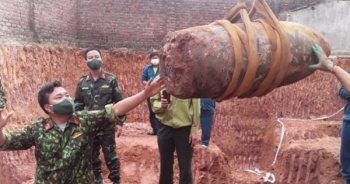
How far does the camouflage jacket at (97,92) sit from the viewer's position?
155 inches

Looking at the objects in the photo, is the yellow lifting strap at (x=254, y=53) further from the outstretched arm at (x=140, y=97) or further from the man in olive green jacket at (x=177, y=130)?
the man in olive green jacket at (x=177, y=130)

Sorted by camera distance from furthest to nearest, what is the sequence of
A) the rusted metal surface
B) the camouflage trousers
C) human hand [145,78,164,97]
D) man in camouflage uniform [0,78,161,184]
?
the camouflage trousers, man in camouflage uniform [0,78,161,184], human hand [145,78,164,97], the rusted metal surface

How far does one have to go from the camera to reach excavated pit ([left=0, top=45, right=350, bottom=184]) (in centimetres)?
527

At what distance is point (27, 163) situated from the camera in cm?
506

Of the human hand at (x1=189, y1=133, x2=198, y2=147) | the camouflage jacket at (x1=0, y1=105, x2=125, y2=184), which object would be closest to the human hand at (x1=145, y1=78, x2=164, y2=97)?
the camouflage jacket at (x1=0, y1=105, x2=125, y2=184)

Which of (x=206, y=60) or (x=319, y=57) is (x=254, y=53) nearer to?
(x=206, y=60)

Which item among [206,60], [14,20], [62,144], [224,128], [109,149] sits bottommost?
[224,128]

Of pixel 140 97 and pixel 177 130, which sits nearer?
pixel 140 97

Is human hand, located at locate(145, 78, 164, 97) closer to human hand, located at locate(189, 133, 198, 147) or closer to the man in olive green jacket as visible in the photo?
the man in olive green jacket

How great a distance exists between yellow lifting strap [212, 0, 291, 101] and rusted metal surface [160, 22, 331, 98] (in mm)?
21

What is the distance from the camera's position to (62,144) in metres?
2.19

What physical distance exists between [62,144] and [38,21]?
607 centimetres

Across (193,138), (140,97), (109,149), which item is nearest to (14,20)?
(109,149)

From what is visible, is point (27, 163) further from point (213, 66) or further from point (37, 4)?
point (213, 66)
